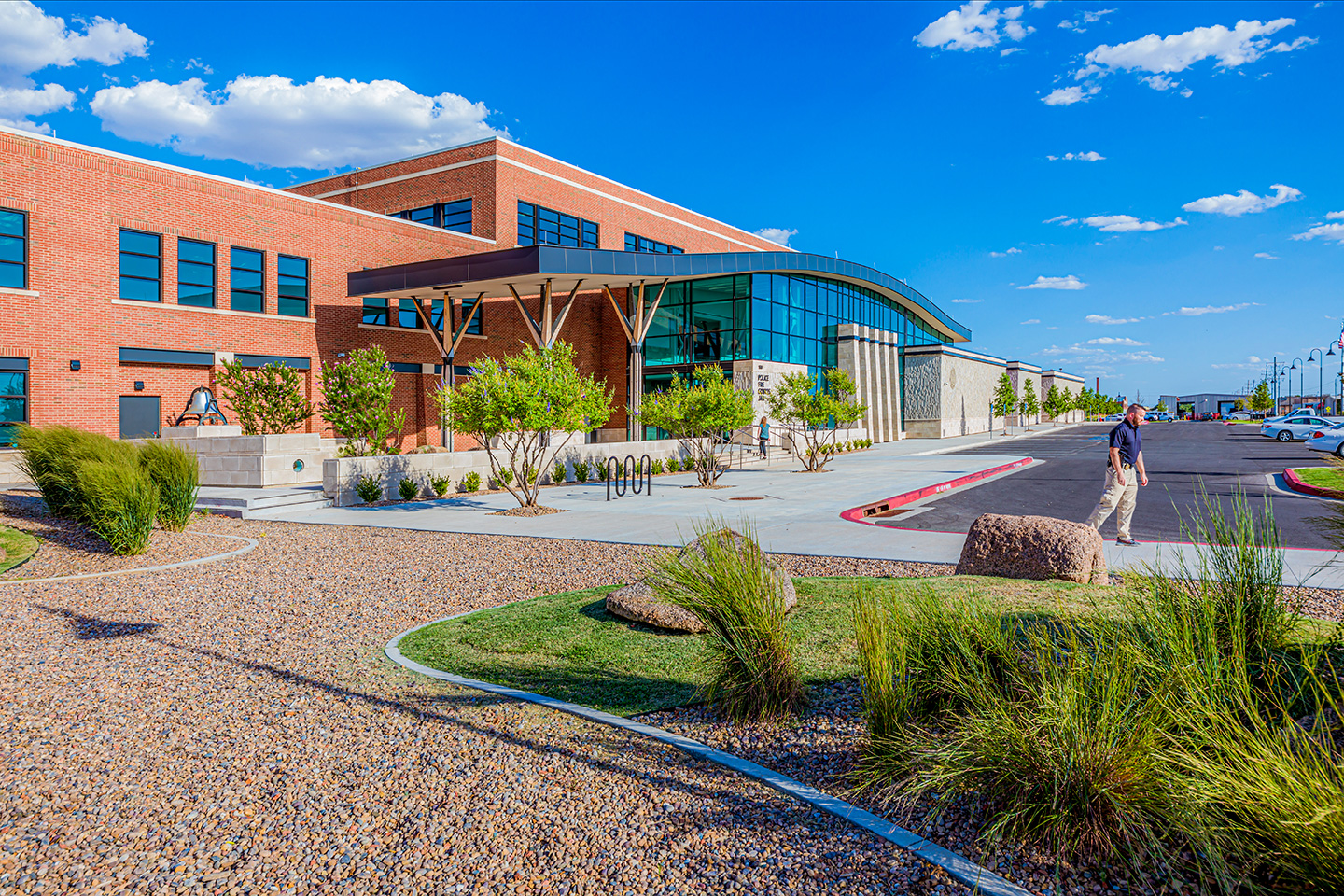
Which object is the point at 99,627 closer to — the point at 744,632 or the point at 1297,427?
the point at 744,632

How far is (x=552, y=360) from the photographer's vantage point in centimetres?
1695

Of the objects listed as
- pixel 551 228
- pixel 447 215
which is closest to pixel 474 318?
pixel 447 215

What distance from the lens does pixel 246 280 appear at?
25938 millimetres

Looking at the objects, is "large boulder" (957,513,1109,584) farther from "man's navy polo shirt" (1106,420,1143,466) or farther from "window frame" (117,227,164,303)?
"window frame" (117,227,164,303)

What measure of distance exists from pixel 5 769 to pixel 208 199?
1008 inches

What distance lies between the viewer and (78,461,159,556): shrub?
10.1 meters

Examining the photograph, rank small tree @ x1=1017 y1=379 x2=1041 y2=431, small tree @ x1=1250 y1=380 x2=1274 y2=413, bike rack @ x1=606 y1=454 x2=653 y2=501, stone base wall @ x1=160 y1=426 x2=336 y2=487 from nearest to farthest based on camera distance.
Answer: stone base wall @ x1=160 y1=426 x2=336 y2=487, bike rack @ x1=606 y1=454 x2=653 y2=501, small tree @ x1=1017 y1=379 x2=1041 y2=431, small tree @ x1=1250 y1=380 x2=1274 y2=413

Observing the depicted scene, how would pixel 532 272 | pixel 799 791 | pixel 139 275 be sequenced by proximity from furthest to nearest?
pixel 532 272 → pixel 139 275 → pixel 799 791

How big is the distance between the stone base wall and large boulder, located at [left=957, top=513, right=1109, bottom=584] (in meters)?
17.1

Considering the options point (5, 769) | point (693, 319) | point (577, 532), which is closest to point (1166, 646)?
point (5, 769)

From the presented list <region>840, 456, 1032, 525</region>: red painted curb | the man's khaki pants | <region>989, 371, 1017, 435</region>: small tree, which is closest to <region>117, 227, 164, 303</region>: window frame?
<region>840, 456, 1032, 525</region>: red painted curb

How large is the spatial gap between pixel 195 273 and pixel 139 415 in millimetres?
4850

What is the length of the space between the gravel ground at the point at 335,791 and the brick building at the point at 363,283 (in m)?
19.6

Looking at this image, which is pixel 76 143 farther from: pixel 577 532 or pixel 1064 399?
pixel 1064 399
